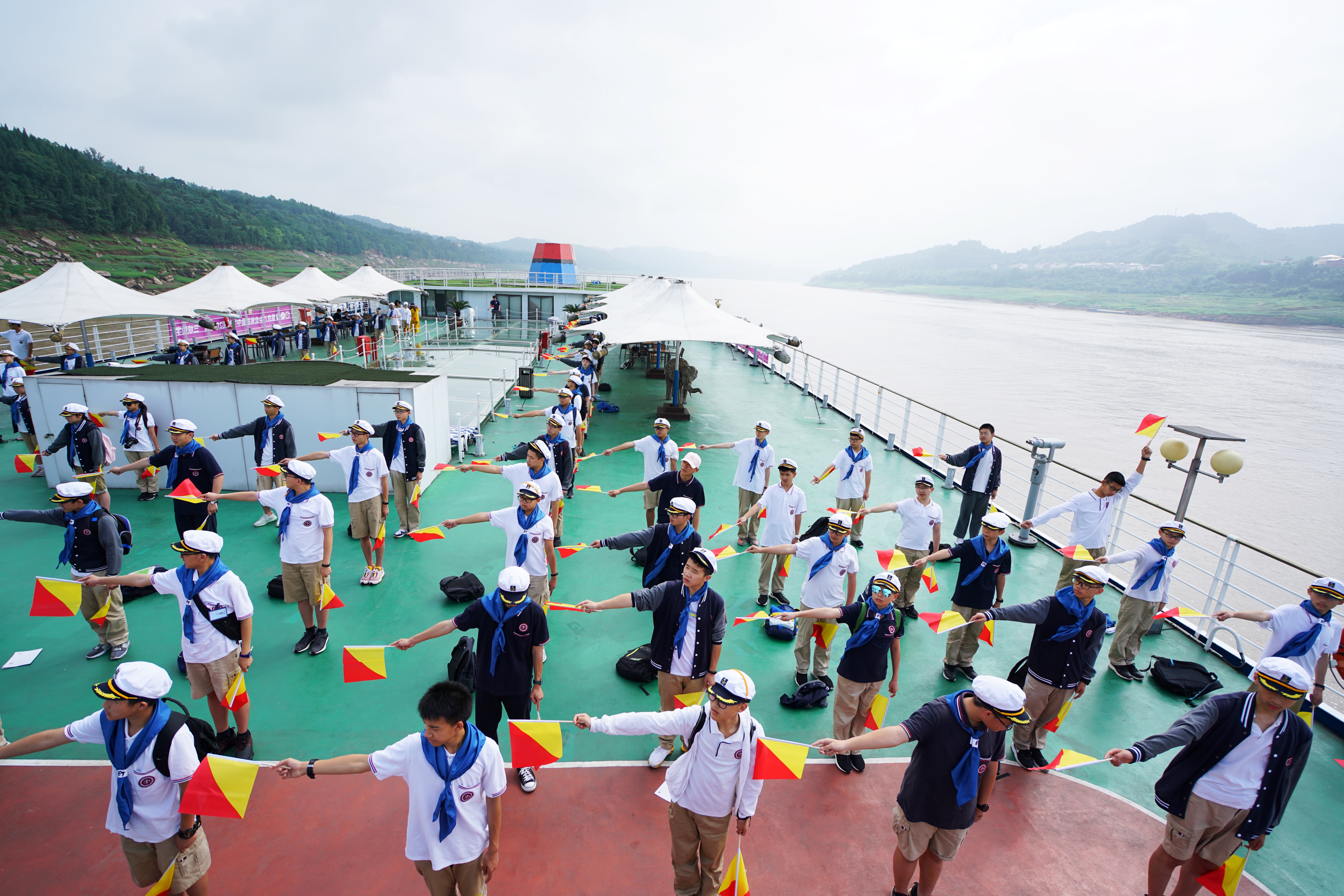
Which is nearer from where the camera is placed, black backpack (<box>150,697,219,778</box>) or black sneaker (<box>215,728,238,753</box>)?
black backpack (<box>150,697,219,778</box>)

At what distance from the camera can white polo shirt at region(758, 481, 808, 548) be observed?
6.59m

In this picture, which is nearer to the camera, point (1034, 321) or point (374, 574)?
point (374, 574)

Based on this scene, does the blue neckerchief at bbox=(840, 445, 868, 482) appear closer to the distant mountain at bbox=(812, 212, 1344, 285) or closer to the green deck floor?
the green deck floor

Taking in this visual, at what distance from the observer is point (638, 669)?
5711 millimetres

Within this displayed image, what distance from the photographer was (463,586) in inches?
274

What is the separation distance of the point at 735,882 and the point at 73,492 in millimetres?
5648

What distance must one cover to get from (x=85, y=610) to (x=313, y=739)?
263cm

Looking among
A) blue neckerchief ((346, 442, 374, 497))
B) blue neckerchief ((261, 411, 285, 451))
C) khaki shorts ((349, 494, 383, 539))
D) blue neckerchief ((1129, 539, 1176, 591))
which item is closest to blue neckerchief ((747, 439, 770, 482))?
blue neckerchief ((1129, 539, 1176, 591))

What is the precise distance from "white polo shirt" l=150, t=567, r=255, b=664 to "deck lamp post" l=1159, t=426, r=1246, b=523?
8.67 metres

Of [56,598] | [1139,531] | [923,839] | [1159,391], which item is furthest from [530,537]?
[1159,391]

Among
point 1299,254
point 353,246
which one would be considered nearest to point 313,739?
point 353,246

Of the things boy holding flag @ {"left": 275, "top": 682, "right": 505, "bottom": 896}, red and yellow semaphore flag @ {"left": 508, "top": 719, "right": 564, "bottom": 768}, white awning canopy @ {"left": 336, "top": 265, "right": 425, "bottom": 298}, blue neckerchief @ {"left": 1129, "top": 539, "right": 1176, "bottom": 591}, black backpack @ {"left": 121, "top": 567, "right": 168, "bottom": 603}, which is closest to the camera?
boy holding flag @ {"left": 275, "top": 682, "right": 505, "bottom": 896}

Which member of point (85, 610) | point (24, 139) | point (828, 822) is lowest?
point (828, 822)

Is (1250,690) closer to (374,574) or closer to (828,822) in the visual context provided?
(828,822)
